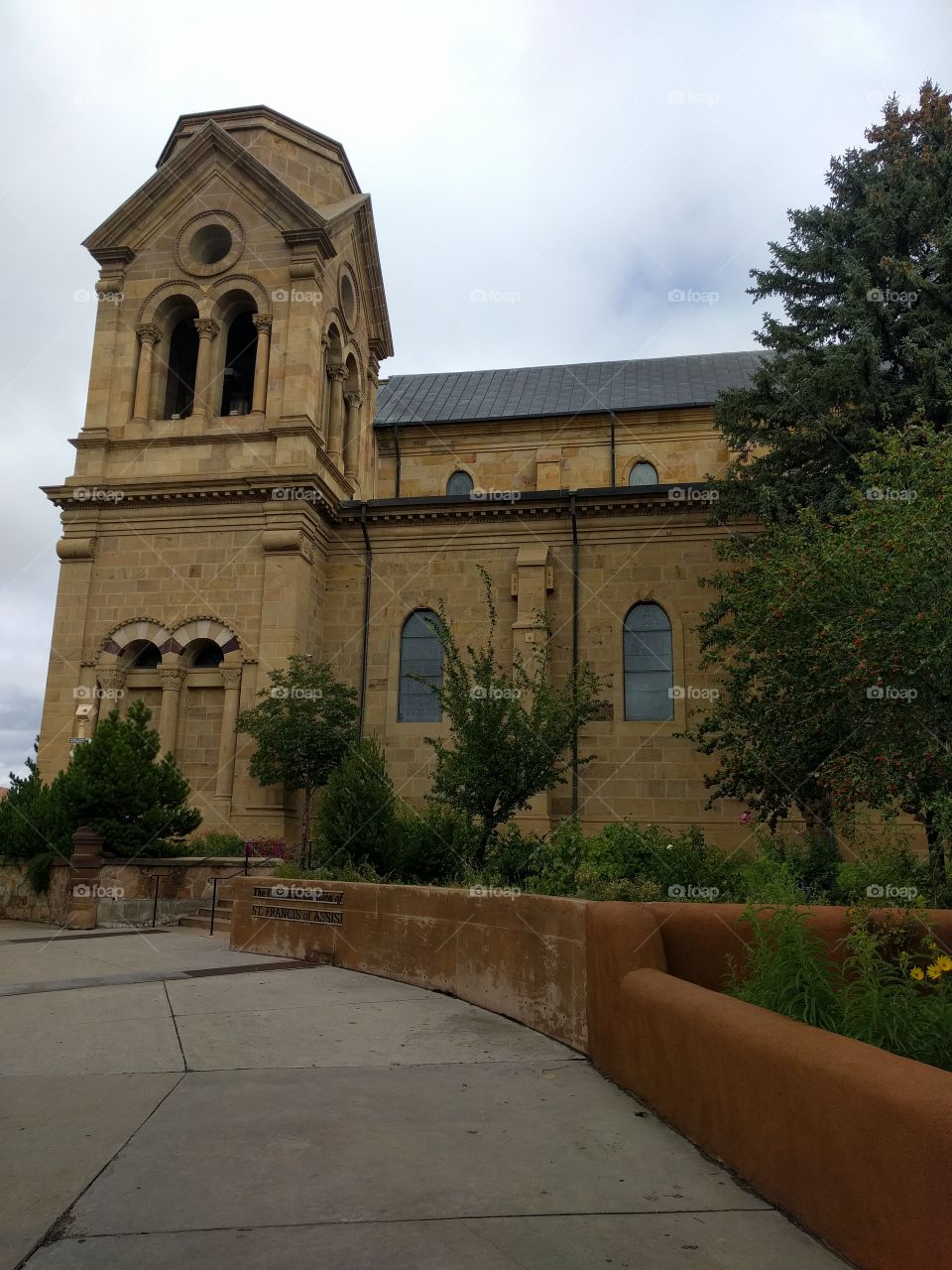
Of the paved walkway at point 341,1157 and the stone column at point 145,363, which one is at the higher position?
the stone column at point 145,363

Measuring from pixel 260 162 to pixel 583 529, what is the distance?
1386 centimetres

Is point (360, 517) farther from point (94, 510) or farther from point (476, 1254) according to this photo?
point (476, 1254)

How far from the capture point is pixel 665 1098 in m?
5.25

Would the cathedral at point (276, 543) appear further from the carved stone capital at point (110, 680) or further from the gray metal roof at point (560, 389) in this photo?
the gray metal roof at point (560, 389)

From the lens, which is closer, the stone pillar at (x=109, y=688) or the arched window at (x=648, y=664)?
the arched window at (x=648, y=664)

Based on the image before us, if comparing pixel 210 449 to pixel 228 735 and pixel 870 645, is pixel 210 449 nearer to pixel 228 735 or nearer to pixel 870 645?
pixel 228 735

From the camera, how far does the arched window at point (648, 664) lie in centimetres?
2286

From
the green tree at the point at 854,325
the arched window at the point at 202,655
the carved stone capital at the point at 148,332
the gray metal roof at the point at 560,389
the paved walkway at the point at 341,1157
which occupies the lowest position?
the paved walkway at the point at 341,1157

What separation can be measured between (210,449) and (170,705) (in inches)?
274

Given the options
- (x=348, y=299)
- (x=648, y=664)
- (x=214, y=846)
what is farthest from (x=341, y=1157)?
(x=348, y=299)

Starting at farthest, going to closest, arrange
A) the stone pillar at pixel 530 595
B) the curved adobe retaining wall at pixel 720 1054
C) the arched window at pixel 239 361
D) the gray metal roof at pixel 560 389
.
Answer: the gray metal roof at pixel 560 389
the arched window at pixel 239 361
the stone pillar at pixel 530 595
the curved adobe retaining wall at pixel 720 1054

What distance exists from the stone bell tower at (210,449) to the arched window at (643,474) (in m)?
9.49

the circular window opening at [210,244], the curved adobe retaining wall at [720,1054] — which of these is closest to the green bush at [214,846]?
the curved adobe retaining wall at [720,1054]

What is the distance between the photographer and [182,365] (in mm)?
27328
